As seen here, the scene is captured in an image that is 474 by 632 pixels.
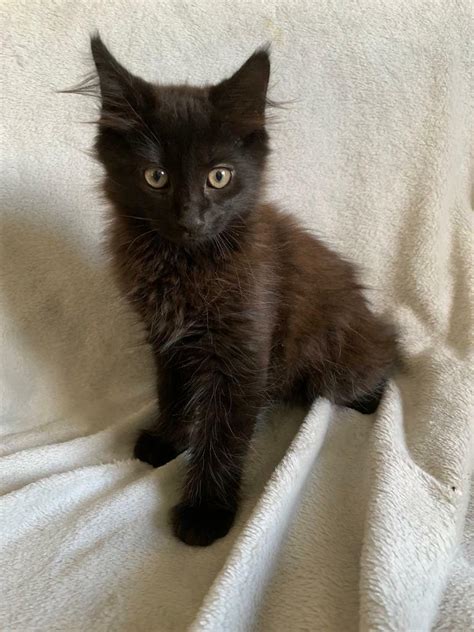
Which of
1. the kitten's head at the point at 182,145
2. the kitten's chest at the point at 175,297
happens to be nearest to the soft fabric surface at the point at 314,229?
the kitten's chest at the point at 175,297

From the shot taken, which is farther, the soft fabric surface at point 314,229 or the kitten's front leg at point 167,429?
the kitten's front leg at point 167,429

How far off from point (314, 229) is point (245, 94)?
2.15 feet

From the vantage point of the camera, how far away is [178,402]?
4.58 feet

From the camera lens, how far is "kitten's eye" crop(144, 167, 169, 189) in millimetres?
1084

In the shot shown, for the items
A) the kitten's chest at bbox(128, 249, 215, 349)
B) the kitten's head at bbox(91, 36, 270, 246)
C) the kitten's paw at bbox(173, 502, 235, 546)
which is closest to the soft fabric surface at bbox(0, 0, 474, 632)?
the kitten's paw at bbox(173, 502, 235, 546)

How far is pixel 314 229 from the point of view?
1725 millimetres

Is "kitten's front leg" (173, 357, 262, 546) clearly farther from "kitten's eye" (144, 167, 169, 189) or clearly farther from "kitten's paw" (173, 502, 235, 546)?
"kitten's eye" (144, 167, 169, 189)

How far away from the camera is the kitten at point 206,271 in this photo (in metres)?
1.08

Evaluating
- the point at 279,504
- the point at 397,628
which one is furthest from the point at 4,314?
the point at 397,628

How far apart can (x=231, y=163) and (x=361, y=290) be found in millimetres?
586

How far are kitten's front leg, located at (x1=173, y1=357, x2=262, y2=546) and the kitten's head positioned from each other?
1.01 ft

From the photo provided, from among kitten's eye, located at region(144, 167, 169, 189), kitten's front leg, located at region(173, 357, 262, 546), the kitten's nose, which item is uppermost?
kitten's eye, located at region(144, 167, 169, 189)

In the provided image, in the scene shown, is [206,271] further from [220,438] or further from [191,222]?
[220,438]

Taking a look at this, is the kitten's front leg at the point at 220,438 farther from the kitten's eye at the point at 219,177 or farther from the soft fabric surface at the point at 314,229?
the kitten's eye at the point at 219,177
